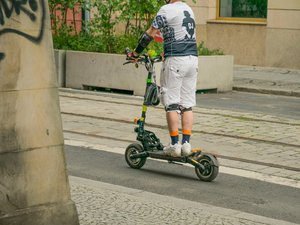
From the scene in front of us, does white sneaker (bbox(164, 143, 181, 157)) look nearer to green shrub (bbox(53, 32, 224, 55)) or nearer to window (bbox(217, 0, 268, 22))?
green shrub (bbox(53, 32, 224, 55))

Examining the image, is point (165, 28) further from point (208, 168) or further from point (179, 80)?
point (208, 168)

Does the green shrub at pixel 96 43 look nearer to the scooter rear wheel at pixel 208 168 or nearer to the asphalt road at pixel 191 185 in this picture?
the asphalt road at pixel 191 185

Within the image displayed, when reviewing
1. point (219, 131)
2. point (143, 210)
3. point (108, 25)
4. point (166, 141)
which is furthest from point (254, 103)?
point (143, 210)

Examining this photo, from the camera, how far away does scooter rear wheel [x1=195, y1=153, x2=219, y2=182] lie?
864cm

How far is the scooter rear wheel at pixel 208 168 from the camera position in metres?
8.64

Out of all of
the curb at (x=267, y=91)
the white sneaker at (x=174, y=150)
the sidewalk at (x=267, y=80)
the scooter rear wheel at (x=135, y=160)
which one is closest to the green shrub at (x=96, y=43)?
the curb at (x=267, y=91)

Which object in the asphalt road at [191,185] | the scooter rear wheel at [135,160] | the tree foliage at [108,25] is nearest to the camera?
the asphalt road at [191,185]

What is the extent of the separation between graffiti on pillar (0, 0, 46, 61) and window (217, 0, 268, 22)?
17.3m

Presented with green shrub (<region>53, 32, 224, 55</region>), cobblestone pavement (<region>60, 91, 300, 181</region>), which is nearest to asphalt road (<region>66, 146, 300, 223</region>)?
cobblestone pavement (<region>60, 91, 300, 181</region>)

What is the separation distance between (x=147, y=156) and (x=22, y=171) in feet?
11.8

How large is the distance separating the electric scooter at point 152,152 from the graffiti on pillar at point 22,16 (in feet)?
11.1

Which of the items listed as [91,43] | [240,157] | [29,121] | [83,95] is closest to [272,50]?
[91,43]

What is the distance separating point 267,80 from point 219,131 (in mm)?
7390

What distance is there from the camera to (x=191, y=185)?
8562 millimetres
